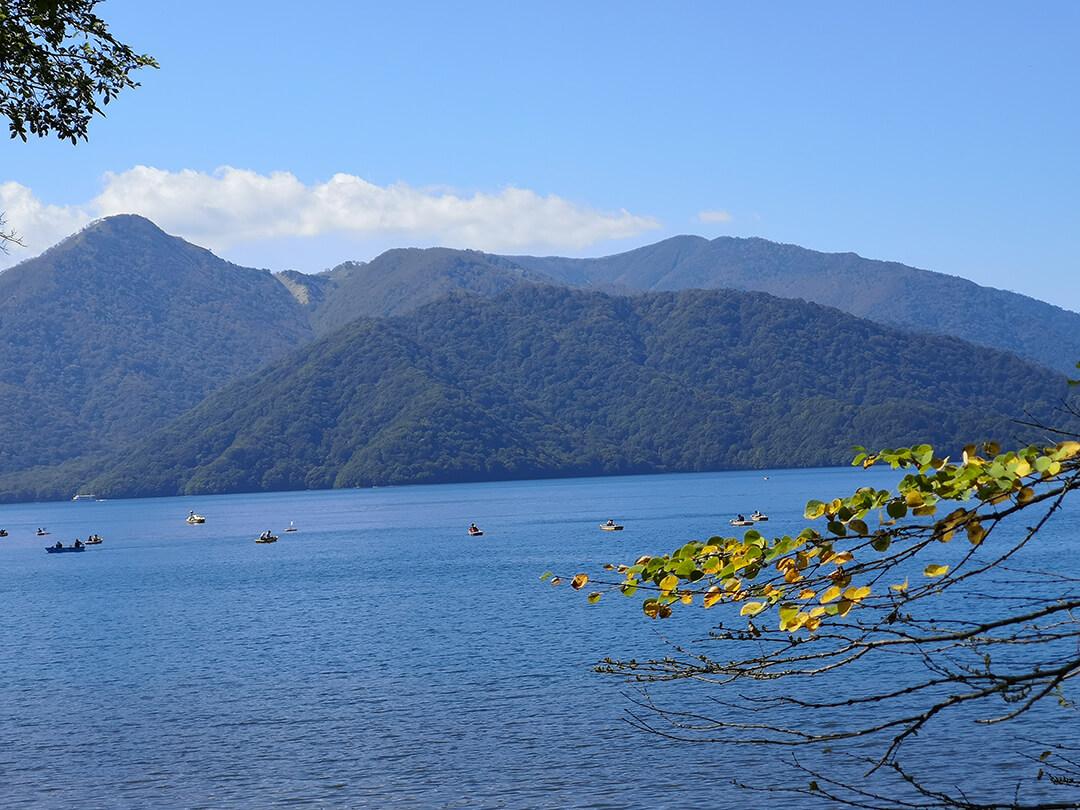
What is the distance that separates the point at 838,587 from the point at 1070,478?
3.02ft

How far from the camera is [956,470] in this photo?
173 inches

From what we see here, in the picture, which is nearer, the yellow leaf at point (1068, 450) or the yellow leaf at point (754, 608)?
the yellow leaf at point (1068, 450)

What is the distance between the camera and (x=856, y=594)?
4523 mm

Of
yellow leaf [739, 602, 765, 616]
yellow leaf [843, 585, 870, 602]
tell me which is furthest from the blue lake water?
yellow leaf [843, 585, 870, 602]

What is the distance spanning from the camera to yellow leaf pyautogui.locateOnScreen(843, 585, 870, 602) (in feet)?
14.6

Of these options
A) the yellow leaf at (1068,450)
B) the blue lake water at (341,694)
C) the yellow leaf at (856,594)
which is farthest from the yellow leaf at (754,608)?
the blue lake water at (341,694)

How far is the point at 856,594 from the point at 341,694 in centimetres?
4000

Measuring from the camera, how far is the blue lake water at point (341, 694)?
29750 millimetres

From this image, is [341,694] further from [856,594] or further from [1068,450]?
[1068,450]

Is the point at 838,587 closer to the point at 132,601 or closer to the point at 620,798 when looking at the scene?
the point at 620,798

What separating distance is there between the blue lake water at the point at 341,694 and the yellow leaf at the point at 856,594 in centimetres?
2308

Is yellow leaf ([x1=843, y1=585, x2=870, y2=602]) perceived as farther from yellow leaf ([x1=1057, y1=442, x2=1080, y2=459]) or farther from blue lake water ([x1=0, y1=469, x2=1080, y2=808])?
blue lake water ([x1=0, y1=469, x2=1080, y2=808])

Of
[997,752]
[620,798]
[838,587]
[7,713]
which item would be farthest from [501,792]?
[838,587]

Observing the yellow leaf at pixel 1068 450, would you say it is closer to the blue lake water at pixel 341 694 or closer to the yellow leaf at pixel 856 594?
the yellow leaf at pixel 856 594
